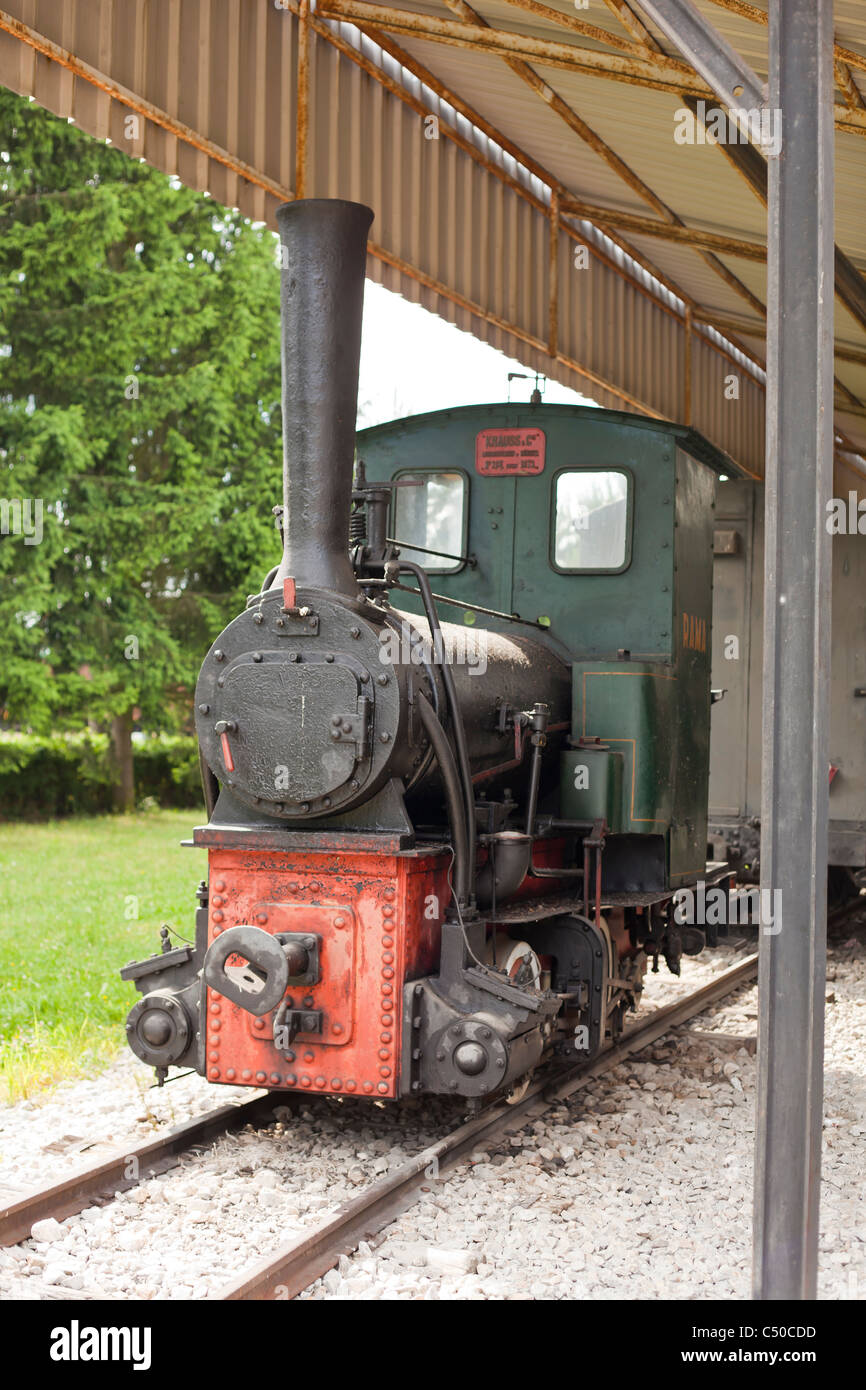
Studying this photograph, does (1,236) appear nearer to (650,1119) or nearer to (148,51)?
(148,51)

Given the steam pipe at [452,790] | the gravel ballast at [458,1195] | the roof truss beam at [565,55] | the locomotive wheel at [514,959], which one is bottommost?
the gravel ballast at [458,1195]

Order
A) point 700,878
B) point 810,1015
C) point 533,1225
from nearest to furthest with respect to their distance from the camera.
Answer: point 810,1015, point 533,1225, point 700,878

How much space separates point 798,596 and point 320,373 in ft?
7.39

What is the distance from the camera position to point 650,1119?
6.06 m

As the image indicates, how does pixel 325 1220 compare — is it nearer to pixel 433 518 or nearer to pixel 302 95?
pixel 433 518

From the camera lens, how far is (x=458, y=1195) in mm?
4875

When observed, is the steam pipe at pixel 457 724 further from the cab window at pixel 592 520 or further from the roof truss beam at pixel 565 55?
the roof truss beam at pixel 565 55

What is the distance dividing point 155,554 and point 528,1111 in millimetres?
15706

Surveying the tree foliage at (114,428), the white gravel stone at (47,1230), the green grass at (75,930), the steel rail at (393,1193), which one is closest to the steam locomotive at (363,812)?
the steel rail at (393,1193)

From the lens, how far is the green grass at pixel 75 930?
7.00 meters

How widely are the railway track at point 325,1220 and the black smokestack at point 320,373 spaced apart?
2.19 metres

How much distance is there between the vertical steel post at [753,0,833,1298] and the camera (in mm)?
3531

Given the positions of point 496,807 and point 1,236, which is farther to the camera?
point 1,236

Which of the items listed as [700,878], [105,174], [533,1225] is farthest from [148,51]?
[105,174]
